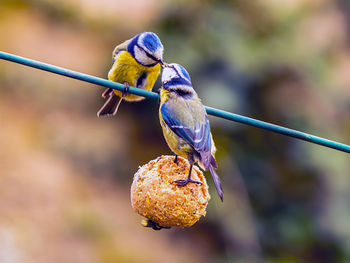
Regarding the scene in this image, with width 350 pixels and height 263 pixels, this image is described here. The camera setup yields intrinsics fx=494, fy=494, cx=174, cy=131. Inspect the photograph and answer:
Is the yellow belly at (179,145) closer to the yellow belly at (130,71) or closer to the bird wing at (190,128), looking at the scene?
the bird wing at (190,128)

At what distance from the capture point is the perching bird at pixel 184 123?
1993 millimetres

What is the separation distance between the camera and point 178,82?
235 cm

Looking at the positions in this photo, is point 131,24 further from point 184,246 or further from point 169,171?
point 169,171

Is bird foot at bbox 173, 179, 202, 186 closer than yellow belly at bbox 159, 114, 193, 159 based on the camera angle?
Yes

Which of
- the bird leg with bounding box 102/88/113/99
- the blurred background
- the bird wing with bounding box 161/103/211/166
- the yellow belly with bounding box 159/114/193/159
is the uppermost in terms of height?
the bird wing with bounding box 161/103/211/166

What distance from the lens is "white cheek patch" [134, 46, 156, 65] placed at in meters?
2.90

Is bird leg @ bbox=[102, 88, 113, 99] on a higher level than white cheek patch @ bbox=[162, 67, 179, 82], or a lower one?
lower

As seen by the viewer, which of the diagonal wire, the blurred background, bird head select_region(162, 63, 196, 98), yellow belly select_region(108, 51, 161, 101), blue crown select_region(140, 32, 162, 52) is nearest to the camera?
the diagonal wire

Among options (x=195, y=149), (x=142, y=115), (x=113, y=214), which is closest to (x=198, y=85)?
(x=142, y=115)

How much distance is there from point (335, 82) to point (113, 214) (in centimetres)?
305

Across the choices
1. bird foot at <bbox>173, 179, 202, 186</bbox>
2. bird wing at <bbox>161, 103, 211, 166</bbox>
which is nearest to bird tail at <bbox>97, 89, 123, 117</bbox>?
bird wing at <bbox>161, 103, 211, 166</bbox>

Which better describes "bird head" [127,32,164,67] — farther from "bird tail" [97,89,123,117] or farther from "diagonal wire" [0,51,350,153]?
"diagonal wire" [0,51,350,153]

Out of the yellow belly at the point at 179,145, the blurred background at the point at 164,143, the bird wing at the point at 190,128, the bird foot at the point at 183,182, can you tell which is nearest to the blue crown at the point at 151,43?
the bird wing at the point at 190,128

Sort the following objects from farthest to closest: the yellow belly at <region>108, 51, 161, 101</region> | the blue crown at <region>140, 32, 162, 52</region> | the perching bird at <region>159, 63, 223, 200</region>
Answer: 1. the yellow belly at <region>108, 51, 161, 101</region>
2. the blue crown at <region>140, 32, 162, 52</region>
3. the perching bird at <region>159, 63, 223, 200</region>
